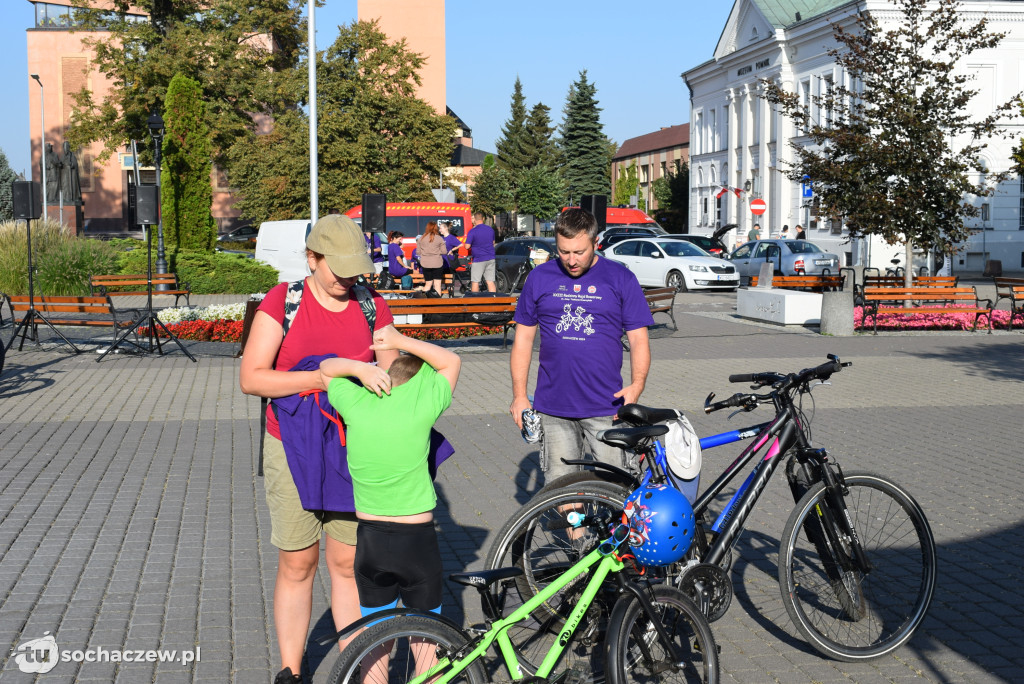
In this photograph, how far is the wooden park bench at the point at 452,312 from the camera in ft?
54.5

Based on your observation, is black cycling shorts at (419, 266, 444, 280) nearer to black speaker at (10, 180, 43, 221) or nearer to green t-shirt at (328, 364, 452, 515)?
black speaker at (10, 180, 43, 221)

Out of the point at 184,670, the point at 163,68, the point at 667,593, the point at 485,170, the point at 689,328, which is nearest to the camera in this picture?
the point at 667,593

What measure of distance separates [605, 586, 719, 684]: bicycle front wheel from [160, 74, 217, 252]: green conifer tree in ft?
100

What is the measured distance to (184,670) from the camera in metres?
4.43

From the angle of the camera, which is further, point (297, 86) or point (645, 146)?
point (645, 146)

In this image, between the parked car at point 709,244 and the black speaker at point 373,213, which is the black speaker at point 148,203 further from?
the parked car at point 709,244

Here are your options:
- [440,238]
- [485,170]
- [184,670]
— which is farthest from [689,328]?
[485,170]

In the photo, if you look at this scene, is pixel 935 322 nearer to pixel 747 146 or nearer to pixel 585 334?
pixel 585 334

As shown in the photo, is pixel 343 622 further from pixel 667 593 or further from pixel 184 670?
pixel 667 593

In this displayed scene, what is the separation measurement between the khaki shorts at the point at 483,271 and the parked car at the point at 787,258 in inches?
429

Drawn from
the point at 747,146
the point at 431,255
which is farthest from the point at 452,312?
the point at 747,146

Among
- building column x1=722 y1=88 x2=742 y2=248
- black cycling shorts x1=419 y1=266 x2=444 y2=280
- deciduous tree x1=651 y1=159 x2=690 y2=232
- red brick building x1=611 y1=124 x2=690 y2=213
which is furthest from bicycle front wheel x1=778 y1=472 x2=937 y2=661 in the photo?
red brick building x1=611 y1=124 x2=690 y2=213

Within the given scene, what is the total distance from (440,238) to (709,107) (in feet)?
163

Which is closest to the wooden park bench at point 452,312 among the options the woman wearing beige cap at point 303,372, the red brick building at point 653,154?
the woman wearing beige cap at point 303,372
